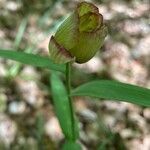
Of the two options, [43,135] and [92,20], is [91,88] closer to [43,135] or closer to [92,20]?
[92,20]

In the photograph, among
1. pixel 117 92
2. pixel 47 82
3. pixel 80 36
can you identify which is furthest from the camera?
pixel 47 82

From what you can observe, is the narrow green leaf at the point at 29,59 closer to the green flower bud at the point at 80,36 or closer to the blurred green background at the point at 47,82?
the green flower bud at the point at 80,36

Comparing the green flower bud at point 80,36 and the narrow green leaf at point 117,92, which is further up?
the green flower bud at point 80,36

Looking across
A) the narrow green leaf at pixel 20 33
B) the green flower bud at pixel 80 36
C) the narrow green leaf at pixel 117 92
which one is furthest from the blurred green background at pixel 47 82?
the green flower bud at pixel 80 36

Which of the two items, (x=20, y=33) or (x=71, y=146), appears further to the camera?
(x=20, y=33)

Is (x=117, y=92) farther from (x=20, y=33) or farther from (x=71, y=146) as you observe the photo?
(x=20, y=33)

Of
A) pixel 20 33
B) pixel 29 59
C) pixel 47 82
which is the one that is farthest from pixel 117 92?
pixel 20 33
